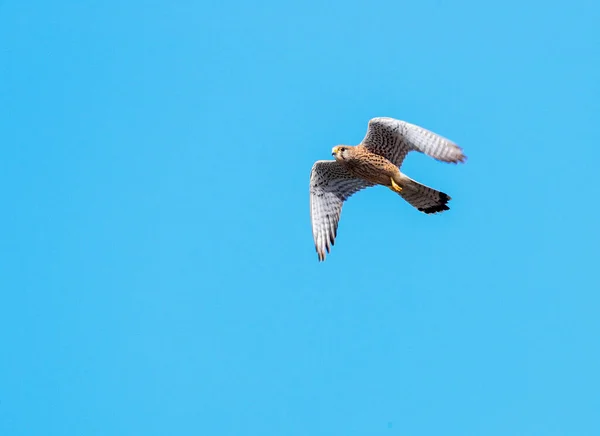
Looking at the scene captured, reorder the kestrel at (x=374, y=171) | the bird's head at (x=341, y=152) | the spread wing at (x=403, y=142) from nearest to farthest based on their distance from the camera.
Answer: the spread wing at (x=403, y=142)
the kestrel at (x=374, y=171)
the bird's head at (x=341, y=152)

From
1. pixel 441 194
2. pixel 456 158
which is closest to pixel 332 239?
pixel 441 194

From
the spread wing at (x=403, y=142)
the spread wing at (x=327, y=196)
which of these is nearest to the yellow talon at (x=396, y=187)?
the spread wing at (x=403, y=142)

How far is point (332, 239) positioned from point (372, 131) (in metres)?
2.05

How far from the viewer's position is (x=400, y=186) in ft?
45.4

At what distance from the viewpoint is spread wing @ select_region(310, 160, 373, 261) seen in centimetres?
1462

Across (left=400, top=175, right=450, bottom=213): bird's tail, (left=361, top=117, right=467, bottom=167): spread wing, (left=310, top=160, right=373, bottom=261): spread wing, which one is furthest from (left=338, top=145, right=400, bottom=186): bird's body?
(left=310, top=160, right=373, bottom=261): spread wing

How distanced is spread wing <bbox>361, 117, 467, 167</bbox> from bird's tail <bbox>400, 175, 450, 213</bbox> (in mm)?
362

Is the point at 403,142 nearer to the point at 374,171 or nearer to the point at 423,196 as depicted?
the point at 374,171

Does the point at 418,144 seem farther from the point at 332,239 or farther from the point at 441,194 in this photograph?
the point at 332,239

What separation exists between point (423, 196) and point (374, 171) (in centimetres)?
85

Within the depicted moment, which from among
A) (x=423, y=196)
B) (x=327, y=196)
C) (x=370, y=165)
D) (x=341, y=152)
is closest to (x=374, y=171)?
(x=370, y=165)

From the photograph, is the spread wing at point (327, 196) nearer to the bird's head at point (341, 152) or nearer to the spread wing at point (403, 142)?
the bird's head at point (341, 152)

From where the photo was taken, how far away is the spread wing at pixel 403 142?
12234 millimetres

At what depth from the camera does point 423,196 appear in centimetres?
1393
